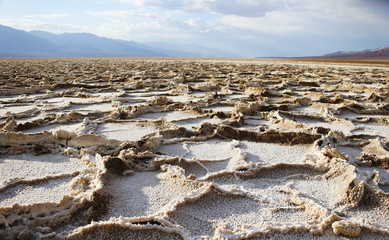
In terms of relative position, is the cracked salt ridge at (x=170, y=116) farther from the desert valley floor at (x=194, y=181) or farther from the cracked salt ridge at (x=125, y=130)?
the cracked salt ridge at (x=125, y=130)

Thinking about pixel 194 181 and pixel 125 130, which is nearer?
pixel 194 181

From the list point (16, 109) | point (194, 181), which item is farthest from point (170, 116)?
point (16, 109)

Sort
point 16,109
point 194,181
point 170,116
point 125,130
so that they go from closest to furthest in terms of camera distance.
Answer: point 194,181 < point 125,130 < point 170,116 < point 16,109

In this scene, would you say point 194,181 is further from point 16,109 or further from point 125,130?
point 16,109

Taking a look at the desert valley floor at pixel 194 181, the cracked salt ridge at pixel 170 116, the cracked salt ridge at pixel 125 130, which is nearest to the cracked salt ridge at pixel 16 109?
the desert valley floor at pixel 194 181

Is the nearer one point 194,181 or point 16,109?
point 194,181

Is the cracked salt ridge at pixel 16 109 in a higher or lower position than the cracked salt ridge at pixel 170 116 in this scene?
lower

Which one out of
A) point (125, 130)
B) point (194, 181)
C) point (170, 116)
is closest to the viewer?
point (194, 181)

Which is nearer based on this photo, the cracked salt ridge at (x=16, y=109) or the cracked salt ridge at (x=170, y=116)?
the cracked salt ridge at (x=170, y=116)

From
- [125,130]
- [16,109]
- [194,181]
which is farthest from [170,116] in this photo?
[16,109]

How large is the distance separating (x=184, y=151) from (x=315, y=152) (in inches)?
36.3

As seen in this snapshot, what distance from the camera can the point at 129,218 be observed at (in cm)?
132

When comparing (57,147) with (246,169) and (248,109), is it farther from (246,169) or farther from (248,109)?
(248,109)

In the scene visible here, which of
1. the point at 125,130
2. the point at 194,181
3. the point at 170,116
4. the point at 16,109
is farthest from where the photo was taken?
the point at 16,109
